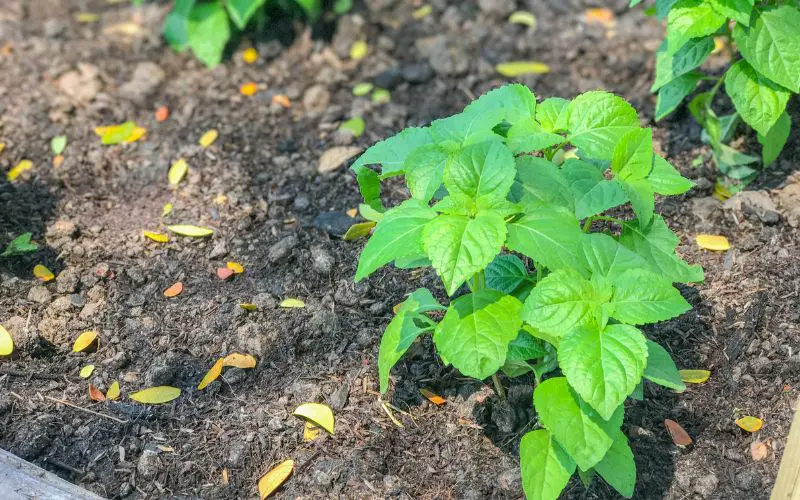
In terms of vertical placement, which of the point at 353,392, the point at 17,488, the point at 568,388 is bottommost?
the point at 353,392

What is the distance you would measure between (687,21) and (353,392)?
174cm

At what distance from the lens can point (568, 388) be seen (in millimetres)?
2242

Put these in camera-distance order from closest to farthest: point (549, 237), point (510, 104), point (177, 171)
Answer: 1. point (549, 237)
2. point (510, 104)
3. point (177, 171)

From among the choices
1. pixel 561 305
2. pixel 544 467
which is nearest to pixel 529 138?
pixel 561 305

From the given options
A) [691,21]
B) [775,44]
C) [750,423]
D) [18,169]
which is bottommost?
[750,423]

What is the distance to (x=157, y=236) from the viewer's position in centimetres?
352

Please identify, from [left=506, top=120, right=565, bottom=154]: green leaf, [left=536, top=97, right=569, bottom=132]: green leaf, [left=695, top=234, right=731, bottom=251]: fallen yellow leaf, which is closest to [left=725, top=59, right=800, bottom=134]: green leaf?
[left=695, top=234, right=731, bottom=251]: fallen yellow leaf

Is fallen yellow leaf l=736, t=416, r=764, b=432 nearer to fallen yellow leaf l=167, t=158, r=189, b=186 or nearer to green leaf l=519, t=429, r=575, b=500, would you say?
green leaf l=519, t=429, r=575, b=500

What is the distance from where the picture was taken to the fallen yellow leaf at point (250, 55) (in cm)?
470

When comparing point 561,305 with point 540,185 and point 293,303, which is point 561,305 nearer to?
point 540,185

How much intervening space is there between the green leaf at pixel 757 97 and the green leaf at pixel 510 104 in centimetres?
108

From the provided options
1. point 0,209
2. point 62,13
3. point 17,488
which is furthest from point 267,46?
point 17,488

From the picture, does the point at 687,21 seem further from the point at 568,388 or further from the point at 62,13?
the point at 62,13

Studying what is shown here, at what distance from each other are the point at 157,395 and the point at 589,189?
159cm
